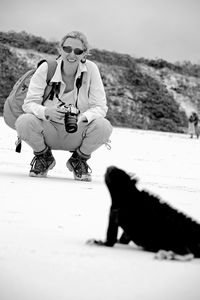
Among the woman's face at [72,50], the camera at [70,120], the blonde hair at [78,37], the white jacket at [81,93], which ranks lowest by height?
the camera at [70,120]

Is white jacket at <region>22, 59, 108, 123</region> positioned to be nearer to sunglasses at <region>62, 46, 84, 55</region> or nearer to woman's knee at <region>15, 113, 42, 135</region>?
woman's knee at <region>15, 113, 42, 135</region>

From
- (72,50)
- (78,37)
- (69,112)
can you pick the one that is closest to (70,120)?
(69,112)

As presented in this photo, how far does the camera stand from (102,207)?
5.22 meters

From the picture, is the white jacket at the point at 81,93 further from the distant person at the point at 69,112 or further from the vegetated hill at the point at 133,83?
the vegetated hill at the point at 133,83

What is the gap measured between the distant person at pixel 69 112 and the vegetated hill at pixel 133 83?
31599 mm

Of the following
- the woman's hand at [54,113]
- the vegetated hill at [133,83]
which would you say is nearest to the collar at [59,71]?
the woman's hand at [54,113]

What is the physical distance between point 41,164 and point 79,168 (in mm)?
415

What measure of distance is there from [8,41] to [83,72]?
1562 inches

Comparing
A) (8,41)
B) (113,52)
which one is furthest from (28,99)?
(113,52)

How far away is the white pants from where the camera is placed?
22.6ft

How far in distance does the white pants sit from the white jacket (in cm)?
10

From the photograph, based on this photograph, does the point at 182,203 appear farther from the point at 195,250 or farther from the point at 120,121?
the point at 120,121

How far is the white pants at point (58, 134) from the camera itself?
6887 millimetres

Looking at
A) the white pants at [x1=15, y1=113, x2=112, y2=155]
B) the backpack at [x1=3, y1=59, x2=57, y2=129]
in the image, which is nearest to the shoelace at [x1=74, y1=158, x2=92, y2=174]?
the white pants at [x1=15, y1=113, x2=112, y2=155]
